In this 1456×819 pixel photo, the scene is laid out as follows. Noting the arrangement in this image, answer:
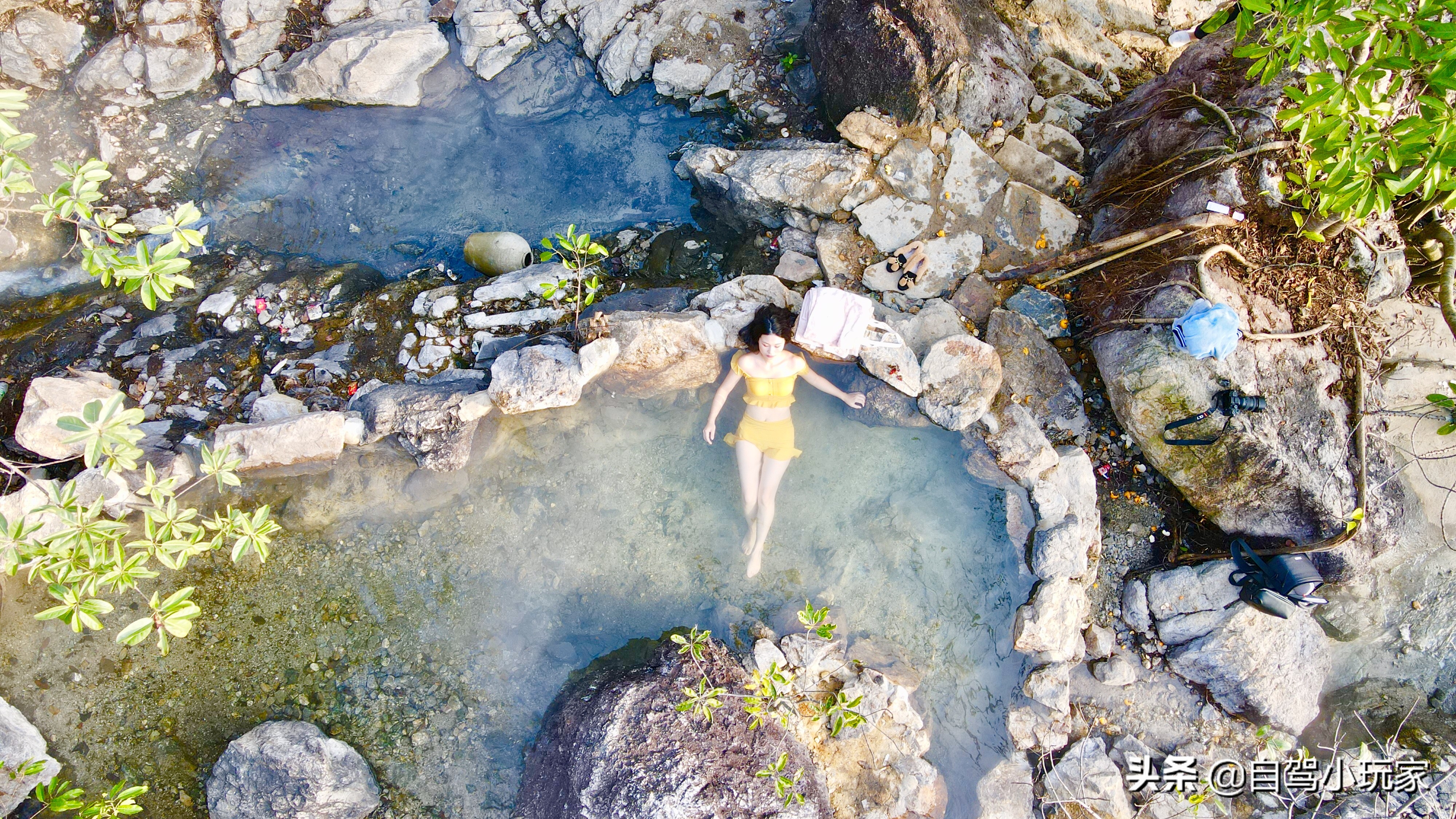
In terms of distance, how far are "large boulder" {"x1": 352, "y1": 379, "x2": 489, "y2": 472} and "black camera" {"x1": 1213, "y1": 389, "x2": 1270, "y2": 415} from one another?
5373 millimetres

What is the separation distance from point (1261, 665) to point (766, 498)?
3.93m

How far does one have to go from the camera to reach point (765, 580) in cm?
507

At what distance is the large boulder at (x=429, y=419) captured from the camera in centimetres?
460

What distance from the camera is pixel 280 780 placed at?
4.19m

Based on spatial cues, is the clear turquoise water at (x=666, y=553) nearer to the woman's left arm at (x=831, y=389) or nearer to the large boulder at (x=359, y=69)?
the woman's left arm at (x=831, y=389)

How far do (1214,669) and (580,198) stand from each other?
662 cm

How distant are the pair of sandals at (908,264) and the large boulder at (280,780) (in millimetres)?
5449

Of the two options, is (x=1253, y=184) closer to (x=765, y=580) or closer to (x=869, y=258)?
(x=869, y=258)

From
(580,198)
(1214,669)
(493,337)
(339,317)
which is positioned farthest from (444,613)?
(1214,669)

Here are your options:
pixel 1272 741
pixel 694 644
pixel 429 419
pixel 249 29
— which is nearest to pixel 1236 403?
pixel 1272 741

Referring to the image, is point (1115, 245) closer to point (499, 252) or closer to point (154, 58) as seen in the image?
point (499, 252)

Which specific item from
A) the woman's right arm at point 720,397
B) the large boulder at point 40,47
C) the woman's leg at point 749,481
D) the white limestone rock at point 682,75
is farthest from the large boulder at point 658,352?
the large boulder at point 40,47

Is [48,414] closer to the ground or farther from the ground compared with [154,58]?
closer to the ground

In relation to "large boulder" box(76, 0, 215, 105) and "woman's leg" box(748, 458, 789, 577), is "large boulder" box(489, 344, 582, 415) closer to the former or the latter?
"woman's leg" box(748, 458, 789, 577)
